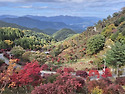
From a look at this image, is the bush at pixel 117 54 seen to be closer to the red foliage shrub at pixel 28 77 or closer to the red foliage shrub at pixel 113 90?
the red foliage shrub at pixel 113 90

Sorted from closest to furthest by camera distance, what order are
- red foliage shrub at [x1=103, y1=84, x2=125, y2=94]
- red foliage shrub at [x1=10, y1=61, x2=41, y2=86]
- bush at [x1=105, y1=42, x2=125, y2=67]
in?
red foliage shrub at [x1=103, y1=84, x2=125, y2=94] → red foliage shrub at [x1=10, y1=61, x2=41, y2=86] → bush at [x1=105, y1=42, x2=125, y2=67]

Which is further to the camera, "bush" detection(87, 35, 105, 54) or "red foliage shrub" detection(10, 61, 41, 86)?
"bush" detection(87, 35, 105, 54)

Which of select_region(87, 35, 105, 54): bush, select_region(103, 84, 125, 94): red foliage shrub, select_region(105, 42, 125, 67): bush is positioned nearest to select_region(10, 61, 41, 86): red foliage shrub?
select_region(103, 84, 125, 94): red foliage shrub

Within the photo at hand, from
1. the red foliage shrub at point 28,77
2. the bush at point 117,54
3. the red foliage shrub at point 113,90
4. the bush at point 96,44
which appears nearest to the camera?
the red foliage shrub at point 113,90

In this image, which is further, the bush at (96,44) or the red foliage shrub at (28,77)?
the bush at (96,44)

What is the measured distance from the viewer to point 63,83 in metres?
7.66

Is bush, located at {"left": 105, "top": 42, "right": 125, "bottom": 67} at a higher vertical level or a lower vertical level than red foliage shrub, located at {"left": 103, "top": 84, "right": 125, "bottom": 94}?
higher

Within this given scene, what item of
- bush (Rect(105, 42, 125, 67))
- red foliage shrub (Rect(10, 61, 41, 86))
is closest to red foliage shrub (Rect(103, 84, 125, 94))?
red foliage shrub (Rect(10, 61, 41, 86))

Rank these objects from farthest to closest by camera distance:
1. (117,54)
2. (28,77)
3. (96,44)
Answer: (96,44)
(117,54)
(28,77)

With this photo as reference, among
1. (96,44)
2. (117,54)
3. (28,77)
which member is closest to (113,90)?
(28,77)

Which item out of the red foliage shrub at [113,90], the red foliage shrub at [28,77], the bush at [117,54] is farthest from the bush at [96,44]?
the red foliage shrub at [113,90]

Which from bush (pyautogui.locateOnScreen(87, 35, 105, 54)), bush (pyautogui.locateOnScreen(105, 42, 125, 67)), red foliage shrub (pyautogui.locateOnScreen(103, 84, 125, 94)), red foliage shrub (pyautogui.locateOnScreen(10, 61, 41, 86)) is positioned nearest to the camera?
red foliage shrub (pyautogui.locateOnScreen(103, 84, 125, 94))

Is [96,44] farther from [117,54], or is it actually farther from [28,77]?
[28,77]

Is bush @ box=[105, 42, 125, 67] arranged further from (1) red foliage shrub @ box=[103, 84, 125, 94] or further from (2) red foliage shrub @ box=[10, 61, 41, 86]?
(2) red foliage shrub @ box=[10, 61, 41, 86]
